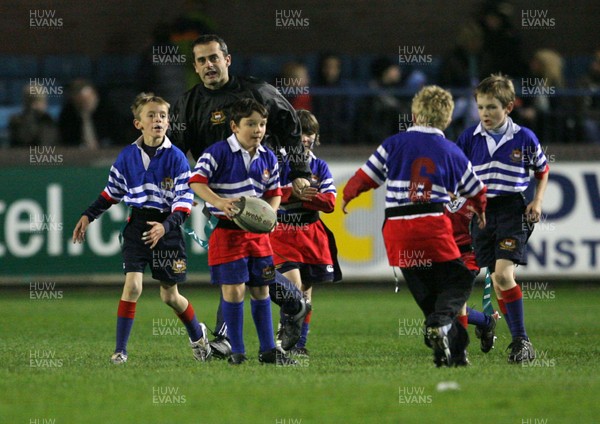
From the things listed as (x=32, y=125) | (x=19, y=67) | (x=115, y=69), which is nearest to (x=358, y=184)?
(x=32, y=125)

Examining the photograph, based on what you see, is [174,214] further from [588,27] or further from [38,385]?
[588,27]

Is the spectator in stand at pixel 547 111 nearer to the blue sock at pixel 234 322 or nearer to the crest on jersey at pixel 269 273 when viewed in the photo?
the crest on jersey at pixel 269 273

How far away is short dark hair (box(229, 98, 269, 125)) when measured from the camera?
327 inches

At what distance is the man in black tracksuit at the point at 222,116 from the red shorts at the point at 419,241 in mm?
993

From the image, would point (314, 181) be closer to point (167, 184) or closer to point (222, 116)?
point (222, 116)

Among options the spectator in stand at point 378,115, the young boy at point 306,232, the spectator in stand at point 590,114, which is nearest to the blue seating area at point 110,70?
the spectator in stand at point 378,115

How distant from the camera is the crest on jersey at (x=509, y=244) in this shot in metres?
8.81

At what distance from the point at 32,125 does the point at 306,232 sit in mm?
7393

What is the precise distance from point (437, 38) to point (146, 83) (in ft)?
17.2

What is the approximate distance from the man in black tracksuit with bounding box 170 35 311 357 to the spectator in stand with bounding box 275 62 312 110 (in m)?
6.44

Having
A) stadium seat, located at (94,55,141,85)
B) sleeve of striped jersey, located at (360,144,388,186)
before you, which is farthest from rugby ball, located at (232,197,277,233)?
stadium seat, located at (94,55,141,85)

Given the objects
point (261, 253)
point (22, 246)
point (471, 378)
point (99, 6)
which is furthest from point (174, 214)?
point (99, 6)

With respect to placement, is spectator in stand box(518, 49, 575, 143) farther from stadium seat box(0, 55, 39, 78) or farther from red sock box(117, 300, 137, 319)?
red sock box(117, 300, 137, 319)

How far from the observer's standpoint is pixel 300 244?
952cm
